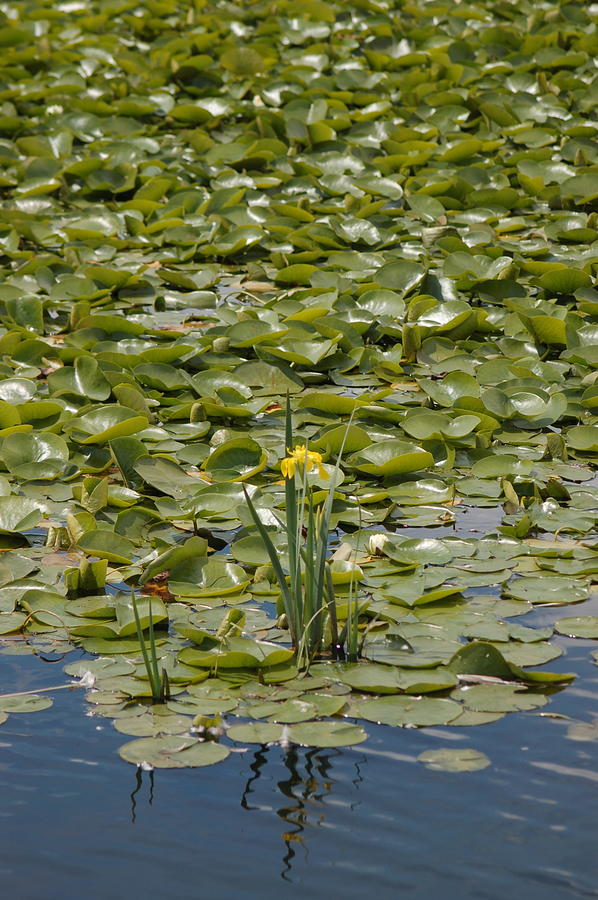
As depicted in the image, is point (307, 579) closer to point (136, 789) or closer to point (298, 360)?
point (136, 789)

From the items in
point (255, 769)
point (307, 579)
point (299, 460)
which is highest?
point (299, 460)

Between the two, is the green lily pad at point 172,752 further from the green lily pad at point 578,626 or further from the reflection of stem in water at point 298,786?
the green lily pad at point 578,626

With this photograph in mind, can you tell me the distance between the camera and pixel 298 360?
4156 millimetres

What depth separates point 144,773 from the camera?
7.16ft

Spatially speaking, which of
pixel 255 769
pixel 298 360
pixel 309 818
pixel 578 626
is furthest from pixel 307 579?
pixel 298 360

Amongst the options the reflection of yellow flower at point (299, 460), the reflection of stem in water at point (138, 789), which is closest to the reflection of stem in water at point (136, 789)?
the reflection of stem in water at point (138, 789)

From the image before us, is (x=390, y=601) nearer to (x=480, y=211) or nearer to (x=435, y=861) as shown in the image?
(x=435, y=861)

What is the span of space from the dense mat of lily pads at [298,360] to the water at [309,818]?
0.23 ft

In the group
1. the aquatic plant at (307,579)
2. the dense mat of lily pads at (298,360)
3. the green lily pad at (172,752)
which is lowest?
the dense mat of lily pads at (298,360)

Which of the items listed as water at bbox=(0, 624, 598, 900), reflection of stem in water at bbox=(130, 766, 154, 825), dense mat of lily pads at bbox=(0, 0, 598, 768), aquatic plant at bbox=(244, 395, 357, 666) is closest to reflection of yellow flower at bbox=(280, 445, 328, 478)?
aquatic plant at bbox=(244, 395, 357, 666)

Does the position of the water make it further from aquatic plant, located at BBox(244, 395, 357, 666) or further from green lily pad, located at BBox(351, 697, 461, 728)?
aquatic plant, located at BBox(244, 395, 357, 666)

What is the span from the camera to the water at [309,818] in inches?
74.6

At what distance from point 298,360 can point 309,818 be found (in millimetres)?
2341

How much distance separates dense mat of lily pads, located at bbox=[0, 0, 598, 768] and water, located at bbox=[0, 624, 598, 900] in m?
0.07
